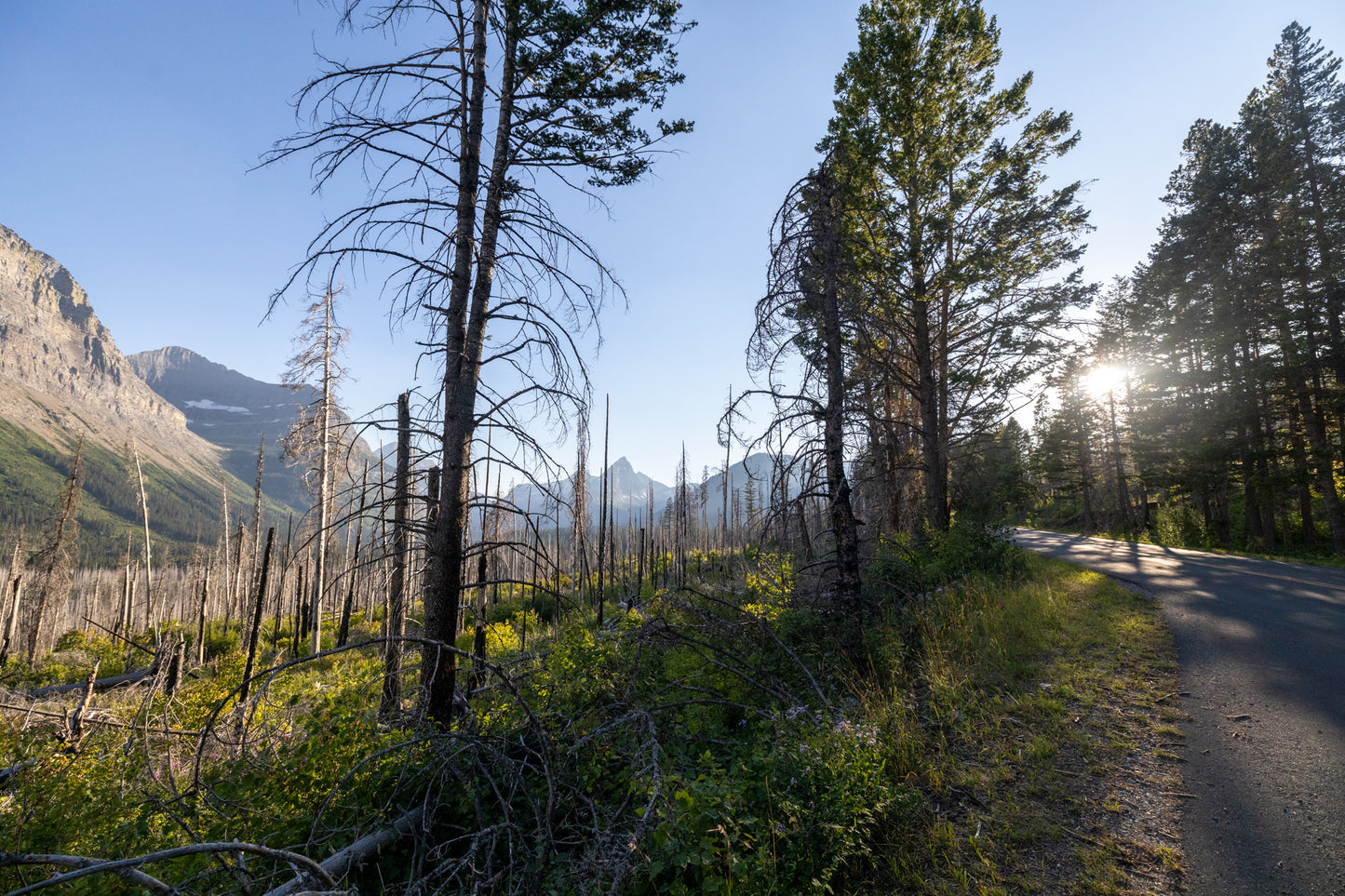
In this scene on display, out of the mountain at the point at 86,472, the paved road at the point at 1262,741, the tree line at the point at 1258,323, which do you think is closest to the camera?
the paved road at the point at 1262,741

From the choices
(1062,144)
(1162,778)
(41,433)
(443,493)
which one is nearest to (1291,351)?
(1062,144)

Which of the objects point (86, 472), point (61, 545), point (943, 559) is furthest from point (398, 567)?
point (86, 472)

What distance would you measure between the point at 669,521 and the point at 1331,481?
5496cm

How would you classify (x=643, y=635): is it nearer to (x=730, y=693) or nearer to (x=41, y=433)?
(x=730, y=693)

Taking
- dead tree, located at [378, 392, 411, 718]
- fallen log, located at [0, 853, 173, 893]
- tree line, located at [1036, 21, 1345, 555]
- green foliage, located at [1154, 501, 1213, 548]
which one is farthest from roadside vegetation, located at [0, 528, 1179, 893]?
green foliage, located at [1154, 501, 1213, 548]

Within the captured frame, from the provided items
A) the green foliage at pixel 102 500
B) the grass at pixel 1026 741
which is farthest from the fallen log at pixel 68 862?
the green foliage at pixel 102 500

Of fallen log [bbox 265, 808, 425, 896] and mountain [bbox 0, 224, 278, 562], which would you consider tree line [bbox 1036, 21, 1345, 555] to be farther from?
mountain [bbox 0, 224, 278, 562]

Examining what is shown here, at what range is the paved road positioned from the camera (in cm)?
304

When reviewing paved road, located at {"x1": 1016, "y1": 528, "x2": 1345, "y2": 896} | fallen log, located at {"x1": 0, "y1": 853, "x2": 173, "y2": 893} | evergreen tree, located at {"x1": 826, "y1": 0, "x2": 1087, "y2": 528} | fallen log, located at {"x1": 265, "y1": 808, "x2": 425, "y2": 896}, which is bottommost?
fallen log, located at {"x1": 265, "y1": 808, "x2": 425, "y2": 896}

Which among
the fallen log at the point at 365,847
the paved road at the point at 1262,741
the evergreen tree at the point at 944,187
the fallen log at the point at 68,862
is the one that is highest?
the evergreen tree at the point at 944,187

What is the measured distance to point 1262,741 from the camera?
4191 millimetres

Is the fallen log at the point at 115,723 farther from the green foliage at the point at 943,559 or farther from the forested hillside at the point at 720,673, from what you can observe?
the green foliage at the point at 943,559

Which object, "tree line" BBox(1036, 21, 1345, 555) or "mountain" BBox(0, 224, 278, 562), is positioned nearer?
"tree line" BBox(1036, 21, 1345, 555)

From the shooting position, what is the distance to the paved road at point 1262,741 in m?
3.04
